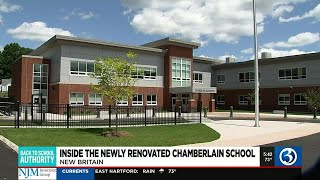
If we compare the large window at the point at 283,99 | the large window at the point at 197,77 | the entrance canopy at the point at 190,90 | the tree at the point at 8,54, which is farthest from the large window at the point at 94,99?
the tree at the point at 8,54

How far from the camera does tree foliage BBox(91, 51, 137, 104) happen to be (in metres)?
18.9

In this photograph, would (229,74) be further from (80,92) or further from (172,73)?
(80,92)

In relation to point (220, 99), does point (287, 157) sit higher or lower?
lower

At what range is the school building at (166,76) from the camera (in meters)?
42.0

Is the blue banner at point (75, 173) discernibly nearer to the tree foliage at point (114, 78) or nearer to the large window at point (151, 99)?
the tree foliage at point (114, 78)

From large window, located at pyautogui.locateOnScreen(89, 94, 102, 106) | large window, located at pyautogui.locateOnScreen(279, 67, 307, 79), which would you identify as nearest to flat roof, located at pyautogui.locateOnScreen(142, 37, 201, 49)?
large window, located at pyautogui.locateOnScreen(279, 67, 307, 79)

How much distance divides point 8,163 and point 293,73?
45.2m

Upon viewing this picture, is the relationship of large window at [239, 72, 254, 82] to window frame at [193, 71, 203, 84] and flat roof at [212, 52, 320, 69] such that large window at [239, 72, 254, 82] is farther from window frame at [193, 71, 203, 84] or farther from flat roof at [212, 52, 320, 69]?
window frame at [193, 71, 203, 84]

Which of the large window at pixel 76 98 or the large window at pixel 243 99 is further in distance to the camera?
the large window at pixel 243 99

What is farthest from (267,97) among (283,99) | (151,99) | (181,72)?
(151,99)

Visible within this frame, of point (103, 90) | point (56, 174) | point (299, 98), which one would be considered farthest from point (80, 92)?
point (56, 174)

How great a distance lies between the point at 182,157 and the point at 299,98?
48453 millimetres

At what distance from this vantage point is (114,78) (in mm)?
18938

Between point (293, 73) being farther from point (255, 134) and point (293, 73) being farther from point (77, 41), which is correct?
point (255, 134)
